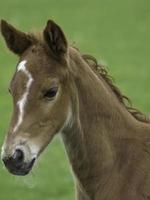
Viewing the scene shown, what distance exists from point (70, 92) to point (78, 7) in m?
20.0

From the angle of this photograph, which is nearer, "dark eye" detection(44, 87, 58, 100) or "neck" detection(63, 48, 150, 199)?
"dark eye" detection(44, 87, 58, 100)

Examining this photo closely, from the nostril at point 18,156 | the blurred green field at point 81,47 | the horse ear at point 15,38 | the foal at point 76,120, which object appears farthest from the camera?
the blurred green field at point 81,47

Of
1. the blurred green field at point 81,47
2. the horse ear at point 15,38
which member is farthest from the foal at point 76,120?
the blurred green field at point 81,47

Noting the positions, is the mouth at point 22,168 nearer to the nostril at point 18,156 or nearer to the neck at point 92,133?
the nostril at point 18,156

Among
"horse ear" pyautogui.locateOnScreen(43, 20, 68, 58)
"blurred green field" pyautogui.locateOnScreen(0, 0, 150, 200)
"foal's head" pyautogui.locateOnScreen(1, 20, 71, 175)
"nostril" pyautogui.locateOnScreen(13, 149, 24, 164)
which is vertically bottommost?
"blurred green field" pyautogui.locateOnScreen(0, 0, 150, 200)

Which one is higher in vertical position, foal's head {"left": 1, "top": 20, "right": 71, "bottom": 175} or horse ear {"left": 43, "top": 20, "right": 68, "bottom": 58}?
horse ear {"left": 43, "top": 20, "right": 68, "bottom": 58}

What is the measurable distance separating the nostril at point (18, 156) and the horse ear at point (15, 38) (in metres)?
0.90

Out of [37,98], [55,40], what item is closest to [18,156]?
[37,98]

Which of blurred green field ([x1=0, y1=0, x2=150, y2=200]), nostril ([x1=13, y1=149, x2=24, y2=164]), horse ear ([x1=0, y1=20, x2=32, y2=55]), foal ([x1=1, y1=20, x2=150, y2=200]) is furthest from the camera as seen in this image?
blurred green field ([x1=0, y1=0, x2=150, y2=200])

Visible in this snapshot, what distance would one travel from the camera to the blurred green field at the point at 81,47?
38.4 feet

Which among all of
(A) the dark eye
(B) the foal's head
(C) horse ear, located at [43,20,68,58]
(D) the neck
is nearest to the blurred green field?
(D) the neck

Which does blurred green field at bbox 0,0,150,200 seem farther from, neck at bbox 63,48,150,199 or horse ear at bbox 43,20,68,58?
horse ear at bbox 43,20,68,58

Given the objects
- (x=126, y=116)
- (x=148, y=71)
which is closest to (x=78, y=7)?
(x=148, y=71)

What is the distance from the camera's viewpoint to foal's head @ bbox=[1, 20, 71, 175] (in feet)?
21.0
